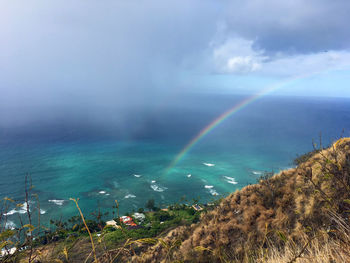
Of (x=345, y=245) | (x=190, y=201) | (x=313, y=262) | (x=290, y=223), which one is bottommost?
(x=190, y=201)

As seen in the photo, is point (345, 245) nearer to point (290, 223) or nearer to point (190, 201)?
point (290, 223)

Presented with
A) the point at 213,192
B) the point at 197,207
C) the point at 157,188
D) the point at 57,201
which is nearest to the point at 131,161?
the point at 157,188

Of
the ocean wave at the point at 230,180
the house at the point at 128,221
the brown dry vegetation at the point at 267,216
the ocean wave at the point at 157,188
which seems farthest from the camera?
the ocean wave at the point at 230,180

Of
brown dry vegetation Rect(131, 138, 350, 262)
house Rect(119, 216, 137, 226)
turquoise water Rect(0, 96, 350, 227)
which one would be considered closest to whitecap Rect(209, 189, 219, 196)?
turquoise water Rect(0, 96, 350, 227)

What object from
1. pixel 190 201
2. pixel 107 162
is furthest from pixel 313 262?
pixel 107 162

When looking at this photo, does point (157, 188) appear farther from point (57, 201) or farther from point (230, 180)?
point (57, 201)

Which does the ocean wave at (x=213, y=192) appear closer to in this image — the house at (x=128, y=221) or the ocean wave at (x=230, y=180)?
the ocean wave at (x=230, y=180)

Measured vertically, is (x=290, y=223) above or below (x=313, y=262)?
below

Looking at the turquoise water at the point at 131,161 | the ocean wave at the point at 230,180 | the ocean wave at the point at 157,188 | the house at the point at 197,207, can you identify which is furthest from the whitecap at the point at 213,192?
the ocean wave at the point at 157,188
